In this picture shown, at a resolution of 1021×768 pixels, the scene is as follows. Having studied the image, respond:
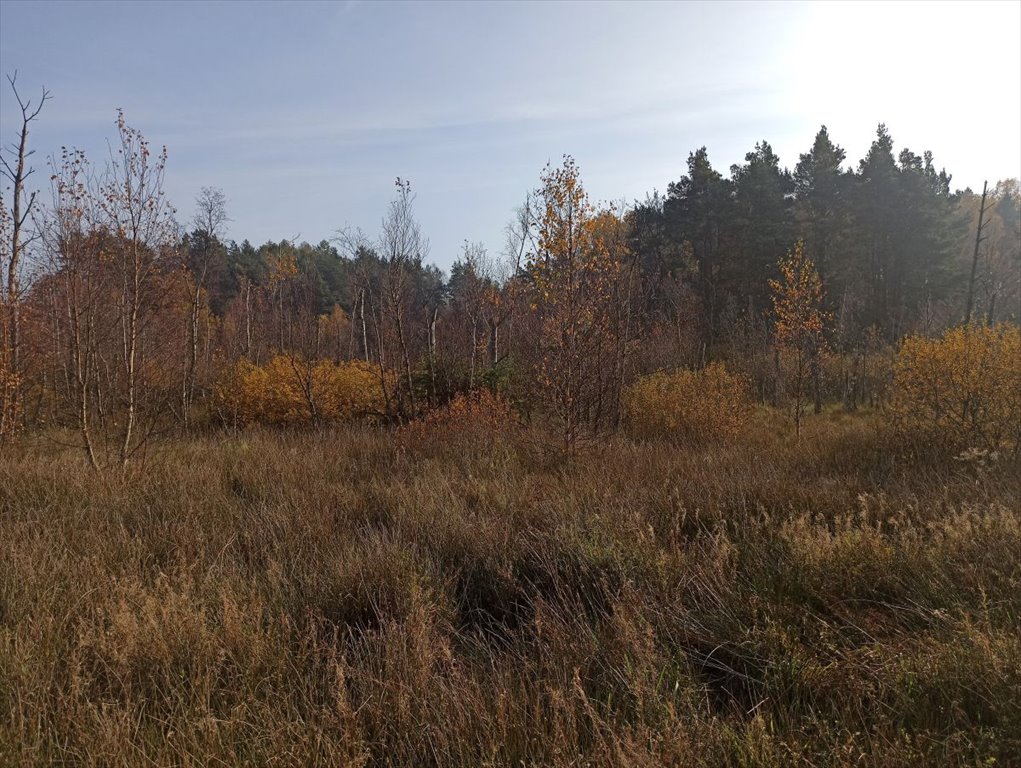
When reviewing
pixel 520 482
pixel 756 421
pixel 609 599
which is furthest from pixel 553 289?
pixel 756 421

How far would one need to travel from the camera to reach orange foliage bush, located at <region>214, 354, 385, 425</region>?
16.0 meters

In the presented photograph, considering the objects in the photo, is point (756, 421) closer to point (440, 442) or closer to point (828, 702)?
point (440, 442)

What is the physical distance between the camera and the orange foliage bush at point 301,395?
52.3 feet

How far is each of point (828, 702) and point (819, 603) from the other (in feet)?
3.17

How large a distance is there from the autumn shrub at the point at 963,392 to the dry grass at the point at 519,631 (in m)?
3.57

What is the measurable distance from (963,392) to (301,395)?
14.8 m

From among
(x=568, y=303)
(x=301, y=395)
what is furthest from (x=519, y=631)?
(x=301, y=395)

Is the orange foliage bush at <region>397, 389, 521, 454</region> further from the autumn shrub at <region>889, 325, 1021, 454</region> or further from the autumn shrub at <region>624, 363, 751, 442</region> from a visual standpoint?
the autumn shrub at <region>889, 325, 1021, 454</region>

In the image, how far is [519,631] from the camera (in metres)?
3.21

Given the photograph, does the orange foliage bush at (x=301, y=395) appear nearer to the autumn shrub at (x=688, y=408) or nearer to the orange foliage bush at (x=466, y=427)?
the orange foliage bush at (x=466, y=427)

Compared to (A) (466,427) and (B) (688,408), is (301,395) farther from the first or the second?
(B) (688,408)

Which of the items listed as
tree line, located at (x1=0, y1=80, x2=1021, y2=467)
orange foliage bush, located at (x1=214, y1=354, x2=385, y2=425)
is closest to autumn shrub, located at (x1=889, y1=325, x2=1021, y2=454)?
tree line, located at (x1=0, y1=80, x2=1021, y2=467)

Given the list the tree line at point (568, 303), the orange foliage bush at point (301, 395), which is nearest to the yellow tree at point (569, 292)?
the tree line at point (568, 303)

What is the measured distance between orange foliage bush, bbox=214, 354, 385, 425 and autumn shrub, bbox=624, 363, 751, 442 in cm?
695
